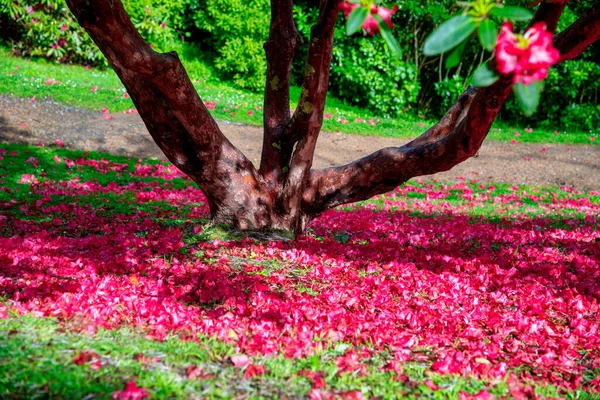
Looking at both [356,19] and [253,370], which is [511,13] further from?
[253,370]

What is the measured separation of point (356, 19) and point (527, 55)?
0.61 meters

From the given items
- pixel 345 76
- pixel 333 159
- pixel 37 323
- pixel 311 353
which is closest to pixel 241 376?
pixel 311 353

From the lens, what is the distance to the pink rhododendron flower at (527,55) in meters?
1.85

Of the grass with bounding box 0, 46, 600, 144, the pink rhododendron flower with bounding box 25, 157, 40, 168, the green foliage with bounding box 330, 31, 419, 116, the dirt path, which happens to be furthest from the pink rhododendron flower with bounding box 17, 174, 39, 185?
the green foliage with bounding box 330, 31, 419, 116

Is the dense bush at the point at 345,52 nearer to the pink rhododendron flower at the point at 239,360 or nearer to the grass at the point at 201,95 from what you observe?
the grass at the point at 201,95

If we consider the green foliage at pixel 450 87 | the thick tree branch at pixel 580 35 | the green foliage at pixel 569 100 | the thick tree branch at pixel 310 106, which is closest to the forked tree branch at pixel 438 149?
the thick tree branch at pixel 580 35

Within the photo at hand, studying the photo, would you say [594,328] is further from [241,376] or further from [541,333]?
[241,376]

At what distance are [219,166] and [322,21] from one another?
1668 mm

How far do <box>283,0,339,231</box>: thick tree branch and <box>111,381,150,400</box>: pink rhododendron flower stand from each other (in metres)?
3.41

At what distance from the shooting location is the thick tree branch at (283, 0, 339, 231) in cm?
513

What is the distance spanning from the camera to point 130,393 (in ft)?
8.61

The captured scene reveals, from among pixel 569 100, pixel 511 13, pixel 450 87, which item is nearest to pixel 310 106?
pixel 511 13

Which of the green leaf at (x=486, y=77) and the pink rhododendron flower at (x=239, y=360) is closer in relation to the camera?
the green leaf at (x=486, y=77)

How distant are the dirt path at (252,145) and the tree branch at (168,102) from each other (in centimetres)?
701
